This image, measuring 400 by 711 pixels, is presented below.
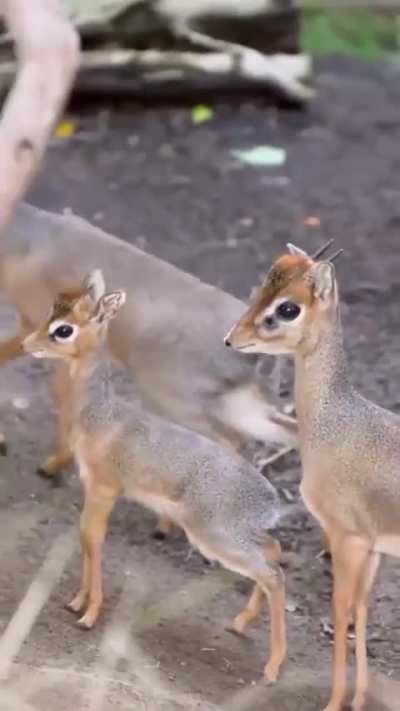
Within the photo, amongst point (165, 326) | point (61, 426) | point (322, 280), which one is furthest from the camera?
point (61, 426)

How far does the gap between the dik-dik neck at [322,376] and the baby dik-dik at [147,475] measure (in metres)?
0.24

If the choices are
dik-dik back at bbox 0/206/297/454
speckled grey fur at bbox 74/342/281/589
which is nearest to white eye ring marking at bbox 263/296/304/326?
speckled grey fur at bbox 74/342/281/589

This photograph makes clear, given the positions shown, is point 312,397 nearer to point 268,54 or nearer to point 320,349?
point 320,349

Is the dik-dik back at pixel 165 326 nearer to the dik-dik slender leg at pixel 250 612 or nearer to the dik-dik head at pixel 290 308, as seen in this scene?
the dik-dik slender leg at pixel 250 612

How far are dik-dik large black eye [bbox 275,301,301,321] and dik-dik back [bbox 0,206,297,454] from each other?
63 centimetres

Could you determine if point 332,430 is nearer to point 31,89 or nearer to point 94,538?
point 94,538

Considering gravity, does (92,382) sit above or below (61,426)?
above

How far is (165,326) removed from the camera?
333cm

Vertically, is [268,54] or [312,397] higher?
[312,397]

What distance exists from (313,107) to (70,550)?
3.79m

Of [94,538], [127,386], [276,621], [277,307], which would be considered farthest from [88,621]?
[127,386]

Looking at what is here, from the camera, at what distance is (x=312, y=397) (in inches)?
105

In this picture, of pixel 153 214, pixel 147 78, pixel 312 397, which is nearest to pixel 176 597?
pixel 312 397

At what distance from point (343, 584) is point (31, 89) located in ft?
3.97
